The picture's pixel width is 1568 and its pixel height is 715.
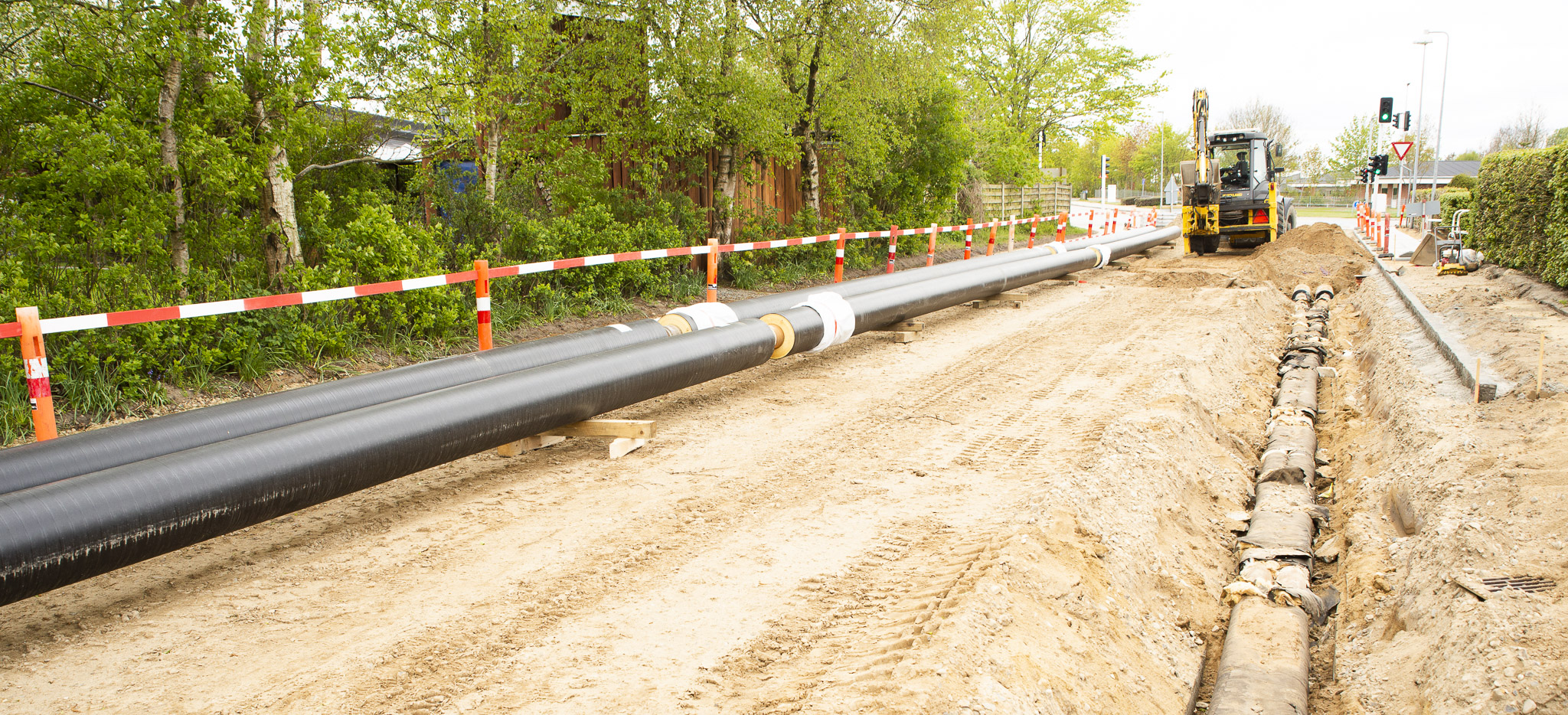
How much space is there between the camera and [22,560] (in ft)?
10.6

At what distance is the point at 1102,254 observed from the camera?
16.2m

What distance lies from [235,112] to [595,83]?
15.5 feet

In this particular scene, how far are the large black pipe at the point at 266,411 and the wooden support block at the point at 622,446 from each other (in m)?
1.01

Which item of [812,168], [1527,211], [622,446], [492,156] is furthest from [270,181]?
[1527,211]

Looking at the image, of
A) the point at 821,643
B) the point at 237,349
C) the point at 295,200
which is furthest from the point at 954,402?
the point at 295,200

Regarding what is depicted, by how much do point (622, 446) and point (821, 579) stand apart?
2.17 metres

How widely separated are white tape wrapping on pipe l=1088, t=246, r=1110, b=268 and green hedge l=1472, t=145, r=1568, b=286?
18.0 ft

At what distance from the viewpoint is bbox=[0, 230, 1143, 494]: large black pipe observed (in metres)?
4.02

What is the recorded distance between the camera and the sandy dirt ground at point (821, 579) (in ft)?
10.2

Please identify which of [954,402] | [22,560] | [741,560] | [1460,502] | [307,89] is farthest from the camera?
[307,89]

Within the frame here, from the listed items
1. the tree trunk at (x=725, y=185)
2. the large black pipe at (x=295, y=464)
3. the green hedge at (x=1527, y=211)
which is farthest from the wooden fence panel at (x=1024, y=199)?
the large black pipe at (x=295, y=464)

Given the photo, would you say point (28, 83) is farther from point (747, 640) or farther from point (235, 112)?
point (747, 640)

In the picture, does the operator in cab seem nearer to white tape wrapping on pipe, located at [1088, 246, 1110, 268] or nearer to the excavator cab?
the excavator cab

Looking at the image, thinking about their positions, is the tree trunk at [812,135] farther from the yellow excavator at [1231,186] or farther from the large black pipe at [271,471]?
the large black pipe at [271,471]
